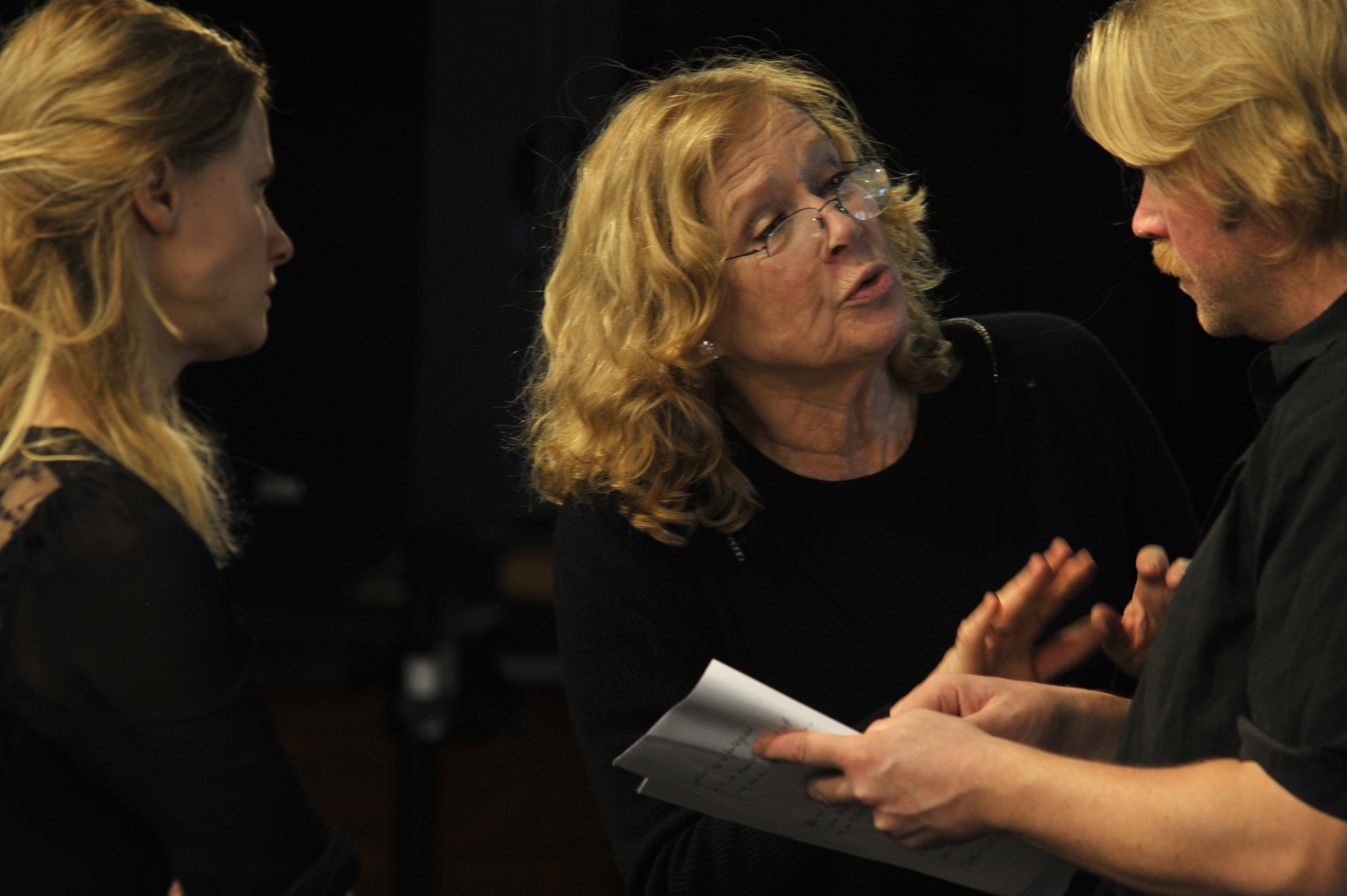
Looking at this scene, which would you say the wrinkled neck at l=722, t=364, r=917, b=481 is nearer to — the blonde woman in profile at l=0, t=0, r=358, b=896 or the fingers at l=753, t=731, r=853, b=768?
the fingers at l=753, t=731, r=853, b=768

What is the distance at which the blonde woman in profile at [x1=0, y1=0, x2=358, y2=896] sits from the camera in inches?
43.1

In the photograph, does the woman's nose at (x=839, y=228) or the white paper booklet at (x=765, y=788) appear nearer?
the white paper booklet at (x=765, y=788)

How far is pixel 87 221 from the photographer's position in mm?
1240

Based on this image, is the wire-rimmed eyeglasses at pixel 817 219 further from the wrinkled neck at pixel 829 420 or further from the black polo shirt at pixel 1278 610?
the black polo shirt at pixel 1278 610

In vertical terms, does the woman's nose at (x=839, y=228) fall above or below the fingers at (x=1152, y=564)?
above

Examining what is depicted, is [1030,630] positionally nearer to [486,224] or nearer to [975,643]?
[975,643]

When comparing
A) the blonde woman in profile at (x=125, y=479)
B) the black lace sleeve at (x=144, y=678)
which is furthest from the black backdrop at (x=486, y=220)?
the black lace sleeve at (x=144, y=678)

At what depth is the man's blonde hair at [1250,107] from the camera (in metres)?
0.97

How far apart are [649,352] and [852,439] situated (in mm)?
293

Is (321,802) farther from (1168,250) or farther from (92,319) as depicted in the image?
(1168,250)

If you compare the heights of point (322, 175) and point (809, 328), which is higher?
point (809, 328)

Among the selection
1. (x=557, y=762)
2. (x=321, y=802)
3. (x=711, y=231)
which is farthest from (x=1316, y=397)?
(x=321, y=802)

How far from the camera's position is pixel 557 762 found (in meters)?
3.38

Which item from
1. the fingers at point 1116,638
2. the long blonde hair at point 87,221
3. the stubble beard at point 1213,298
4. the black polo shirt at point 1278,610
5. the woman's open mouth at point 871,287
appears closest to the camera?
the black polo shirt at point 1278,610
